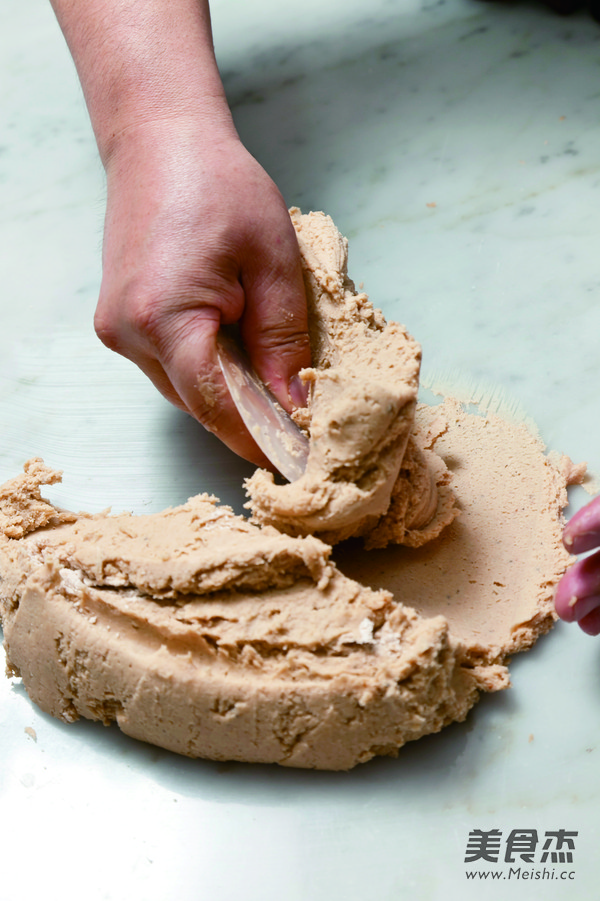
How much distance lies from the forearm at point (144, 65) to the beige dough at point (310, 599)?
1.68 feet

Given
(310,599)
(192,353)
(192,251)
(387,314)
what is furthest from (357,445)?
(387,314)

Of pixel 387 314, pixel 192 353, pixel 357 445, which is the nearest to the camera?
pixel 357 445

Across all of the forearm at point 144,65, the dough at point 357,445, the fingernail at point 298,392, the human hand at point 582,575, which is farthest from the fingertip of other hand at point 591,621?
the forearm at point 144,65

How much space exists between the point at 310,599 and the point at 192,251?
2.14 feet

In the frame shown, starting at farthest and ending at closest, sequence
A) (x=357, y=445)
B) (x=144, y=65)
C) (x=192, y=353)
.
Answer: (x=144, y=65)
(x=192, y=353)
(x=357, y=445)

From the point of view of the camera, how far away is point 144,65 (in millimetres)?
1726

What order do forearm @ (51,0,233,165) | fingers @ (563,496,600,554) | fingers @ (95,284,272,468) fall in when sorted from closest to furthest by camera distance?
fingers @ (563,496,600,554) < fingers @ (95,284,272,468) < forearm @ (51,0,233,165)

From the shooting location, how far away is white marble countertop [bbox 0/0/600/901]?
1.36 metres

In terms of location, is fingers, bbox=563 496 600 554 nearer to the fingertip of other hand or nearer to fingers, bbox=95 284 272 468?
the fingertip of other hand

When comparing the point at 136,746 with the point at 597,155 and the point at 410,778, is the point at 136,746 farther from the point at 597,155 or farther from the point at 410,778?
the point at 597,155

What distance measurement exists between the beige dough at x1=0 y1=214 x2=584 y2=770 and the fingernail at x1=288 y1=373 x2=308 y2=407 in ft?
0.29

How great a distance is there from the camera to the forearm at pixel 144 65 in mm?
1685

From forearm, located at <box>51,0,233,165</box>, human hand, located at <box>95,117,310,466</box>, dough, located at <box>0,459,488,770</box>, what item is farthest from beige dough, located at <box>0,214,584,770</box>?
forearm, located at <box>51,0,233,165</box>

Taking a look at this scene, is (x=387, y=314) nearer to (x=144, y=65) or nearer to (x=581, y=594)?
(x=144, y=65)
